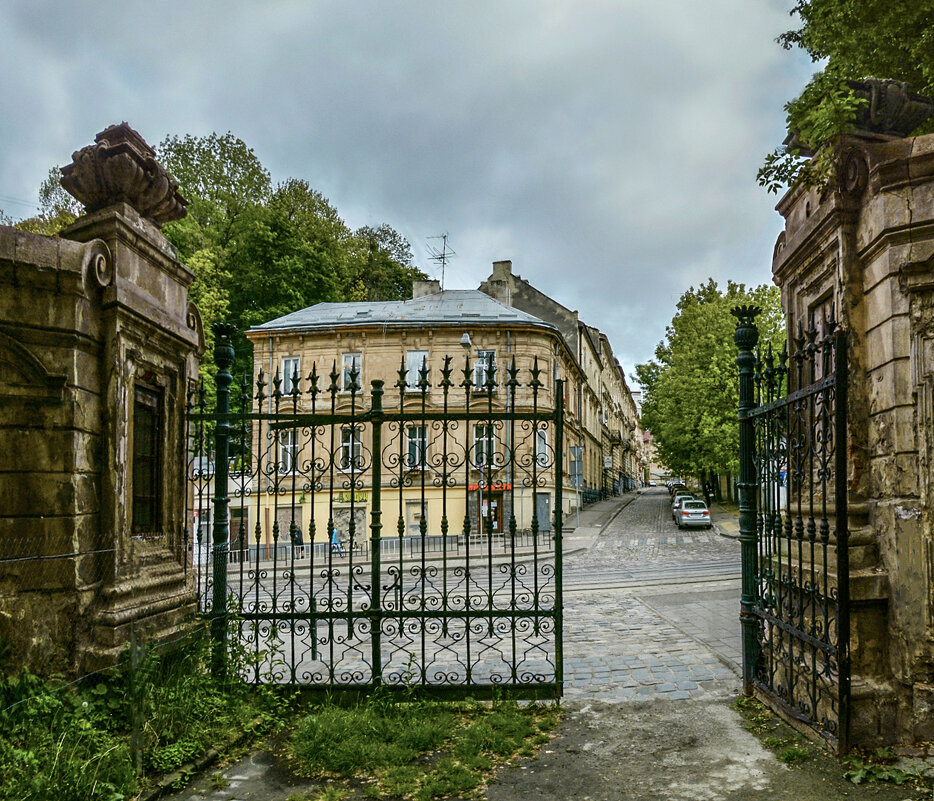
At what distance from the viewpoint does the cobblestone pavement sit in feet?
22.9

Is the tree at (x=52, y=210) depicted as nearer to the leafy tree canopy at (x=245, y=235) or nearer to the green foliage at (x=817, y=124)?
the leafy tree canopy at (x=245, y=235)

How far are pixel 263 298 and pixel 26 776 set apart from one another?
31.2 m

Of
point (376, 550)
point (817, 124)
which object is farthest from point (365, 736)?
point (817, 124)

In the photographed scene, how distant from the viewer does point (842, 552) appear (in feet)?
15.7

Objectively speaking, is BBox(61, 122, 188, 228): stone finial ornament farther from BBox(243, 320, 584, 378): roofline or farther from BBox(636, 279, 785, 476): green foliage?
BBox(636, 279, 785, 476): green foliage

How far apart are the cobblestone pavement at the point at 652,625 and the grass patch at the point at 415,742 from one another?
109 cm

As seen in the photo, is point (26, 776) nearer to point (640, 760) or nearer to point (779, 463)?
point (640, 760)

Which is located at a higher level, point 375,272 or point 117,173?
point 375,272

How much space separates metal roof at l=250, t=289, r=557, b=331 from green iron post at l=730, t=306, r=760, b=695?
21.4 metres

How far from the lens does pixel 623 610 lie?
11.8 meters

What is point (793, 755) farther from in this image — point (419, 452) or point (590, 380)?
point (590, 380)

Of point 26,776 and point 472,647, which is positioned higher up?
point 26,776

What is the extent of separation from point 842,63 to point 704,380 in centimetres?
2754

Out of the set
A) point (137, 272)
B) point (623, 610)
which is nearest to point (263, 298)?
point (623, 610)
